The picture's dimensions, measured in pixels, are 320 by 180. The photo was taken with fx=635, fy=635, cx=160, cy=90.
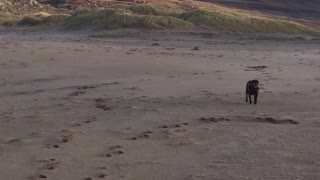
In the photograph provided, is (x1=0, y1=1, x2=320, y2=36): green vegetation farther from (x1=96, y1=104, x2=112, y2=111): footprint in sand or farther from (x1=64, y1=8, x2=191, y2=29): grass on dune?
(x1=96, y1=104, x2=112, y2=111): footprint in sand

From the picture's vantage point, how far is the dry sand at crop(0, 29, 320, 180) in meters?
8.95

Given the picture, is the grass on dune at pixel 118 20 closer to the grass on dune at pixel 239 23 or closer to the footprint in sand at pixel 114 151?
the grass on dune at pixel 239 23

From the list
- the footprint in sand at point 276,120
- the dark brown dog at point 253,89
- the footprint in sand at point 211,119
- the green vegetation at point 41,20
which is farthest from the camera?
the green vegetation at point 41,20

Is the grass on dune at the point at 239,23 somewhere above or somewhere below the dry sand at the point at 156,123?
below

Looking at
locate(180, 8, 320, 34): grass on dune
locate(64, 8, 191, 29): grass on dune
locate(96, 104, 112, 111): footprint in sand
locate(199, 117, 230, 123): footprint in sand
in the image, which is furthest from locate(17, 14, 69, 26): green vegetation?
locate(199, 117, 230, 123): footprint in sand

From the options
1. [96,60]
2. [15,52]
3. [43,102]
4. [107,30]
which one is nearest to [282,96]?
[43,102]

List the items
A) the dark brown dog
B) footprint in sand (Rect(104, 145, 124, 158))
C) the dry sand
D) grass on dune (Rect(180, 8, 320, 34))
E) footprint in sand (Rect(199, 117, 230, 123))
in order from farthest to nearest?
grass on dune (Rect(180, 8, 320, 34)), the dark brown dog, footprint in sand (Rect(199, 117, 230, 123)), footprint in sand (Rect(104, 145, 124, 158)), the dry sand

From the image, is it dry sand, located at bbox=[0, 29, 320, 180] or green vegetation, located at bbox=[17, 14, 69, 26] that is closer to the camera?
dry sand, located at bbox=[0, 29, 320, 180]

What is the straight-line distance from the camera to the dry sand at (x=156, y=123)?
352 inches

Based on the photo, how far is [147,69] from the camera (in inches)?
930

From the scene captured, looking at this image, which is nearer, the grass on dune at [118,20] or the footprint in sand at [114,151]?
the footprint in sand at [114,151]

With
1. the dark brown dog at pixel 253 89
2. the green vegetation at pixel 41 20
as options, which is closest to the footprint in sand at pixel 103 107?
the dark brown dog at pixel 253 89

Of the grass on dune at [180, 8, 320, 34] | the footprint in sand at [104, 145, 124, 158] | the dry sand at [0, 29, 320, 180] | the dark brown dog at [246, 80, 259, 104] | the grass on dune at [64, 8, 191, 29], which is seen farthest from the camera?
the grass on dune at [180, 8, 320, 34]

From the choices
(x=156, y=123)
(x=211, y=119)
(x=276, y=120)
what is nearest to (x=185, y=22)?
(x=211, y=119)
